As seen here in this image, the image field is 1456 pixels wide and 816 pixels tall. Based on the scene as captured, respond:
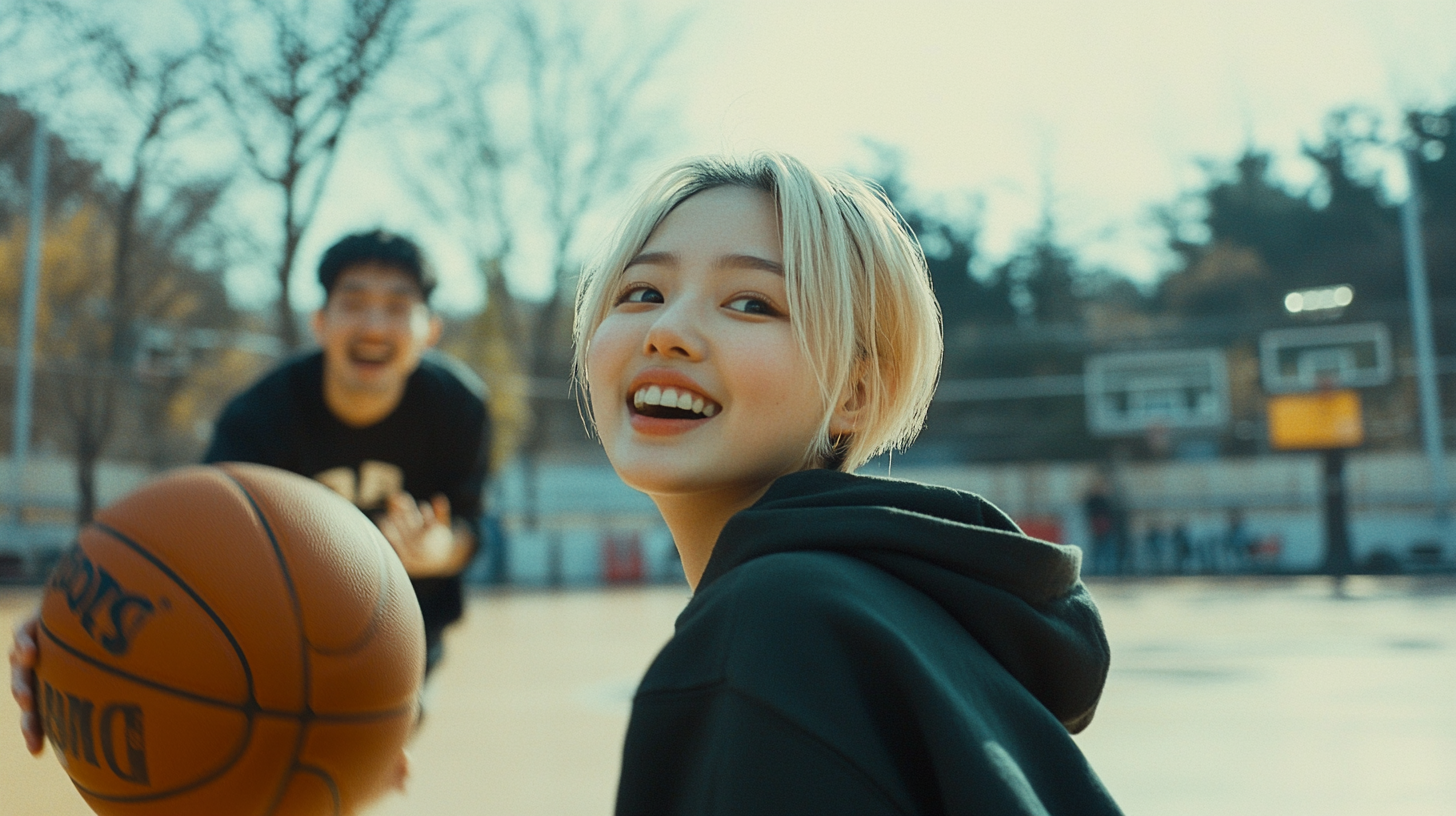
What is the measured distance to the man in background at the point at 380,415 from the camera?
3906 millimetres

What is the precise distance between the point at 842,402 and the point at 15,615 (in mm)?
14190

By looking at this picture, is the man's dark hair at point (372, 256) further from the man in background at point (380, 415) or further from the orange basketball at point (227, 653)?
the orange basketball at point (227, 653)

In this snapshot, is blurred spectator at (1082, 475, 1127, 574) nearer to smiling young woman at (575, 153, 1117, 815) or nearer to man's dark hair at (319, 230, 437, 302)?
man's dark hair at (319, 230, 437, 302)

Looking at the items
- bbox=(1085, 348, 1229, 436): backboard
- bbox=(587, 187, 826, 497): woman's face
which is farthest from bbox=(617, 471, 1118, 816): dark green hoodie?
bbox=(1085, 348, 1229, 436): backboard

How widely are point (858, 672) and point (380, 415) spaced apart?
10.9 feet

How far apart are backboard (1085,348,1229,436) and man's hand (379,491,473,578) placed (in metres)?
26.2

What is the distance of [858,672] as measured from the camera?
103 centimetres

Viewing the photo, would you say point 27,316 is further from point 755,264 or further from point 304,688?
point 755,264

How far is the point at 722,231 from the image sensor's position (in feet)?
5.12

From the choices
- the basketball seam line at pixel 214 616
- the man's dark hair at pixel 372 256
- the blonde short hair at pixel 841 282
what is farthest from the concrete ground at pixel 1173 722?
the blonde short hair at pixel 841 282

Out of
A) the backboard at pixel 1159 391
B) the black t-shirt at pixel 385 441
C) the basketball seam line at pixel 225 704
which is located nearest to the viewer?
the basketball seam line at pixel 225 704

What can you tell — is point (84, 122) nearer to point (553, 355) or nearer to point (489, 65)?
point (489, 65)

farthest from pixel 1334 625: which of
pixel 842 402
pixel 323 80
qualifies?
pixel 323 80

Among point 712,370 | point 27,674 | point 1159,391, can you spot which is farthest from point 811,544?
point 1159,391
